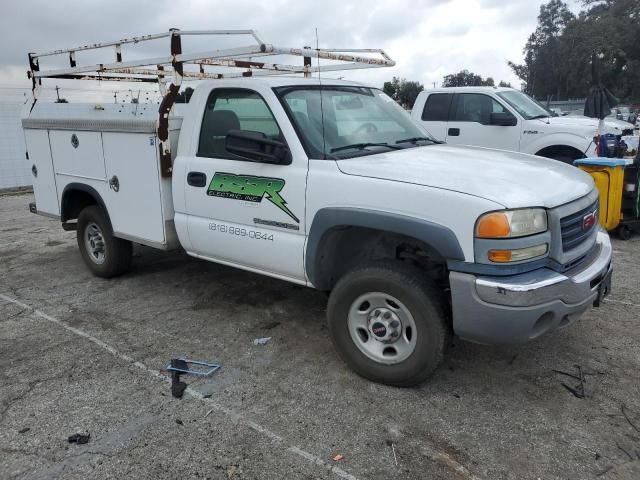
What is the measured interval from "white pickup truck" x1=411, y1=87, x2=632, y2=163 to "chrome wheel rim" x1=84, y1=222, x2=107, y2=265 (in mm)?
5558

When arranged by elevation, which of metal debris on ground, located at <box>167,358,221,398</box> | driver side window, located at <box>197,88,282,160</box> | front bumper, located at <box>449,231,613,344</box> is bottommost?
metal debris on ground, located at <box>167,358,221,398</box>

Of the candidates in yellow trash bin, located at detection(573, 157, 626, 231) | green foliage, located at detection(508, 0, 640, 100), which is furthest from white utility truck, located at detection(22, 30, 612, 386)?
green foliage, located at detection(508, 0, 640, 100)

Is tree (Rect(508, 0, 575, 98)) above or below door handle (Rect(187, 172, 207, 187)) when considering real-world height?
above

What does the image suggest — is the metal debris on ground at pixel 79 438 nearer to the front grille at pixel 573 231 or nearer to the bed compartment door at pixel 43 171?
the front grille at pixel 573 231

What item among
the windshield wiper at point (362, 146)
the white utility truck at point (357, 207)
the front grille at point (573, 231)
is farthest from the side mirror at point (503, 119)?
the front grille at point (573, 231)

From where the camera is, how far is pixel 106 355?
4148 mm

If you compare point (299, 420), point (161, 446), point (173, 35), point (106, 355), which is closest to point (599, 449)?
point (299, 420)

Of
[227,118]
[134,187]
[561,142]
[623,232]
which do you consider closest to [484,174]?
[227,118]

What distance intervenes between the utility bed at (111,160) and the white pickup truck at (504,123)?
547cm

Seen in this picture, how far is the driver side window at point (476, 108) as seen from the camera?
9.27 meters

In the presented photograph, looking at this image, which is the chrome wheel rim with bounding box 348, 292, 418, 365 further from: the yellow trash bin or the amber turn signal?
the yellow trash bin

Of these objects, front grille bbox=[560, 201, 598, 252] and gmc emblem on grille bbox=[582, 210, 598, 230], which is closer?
front grille bbox=[560, 201, 598, 252]

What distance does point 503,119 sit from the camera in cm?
903

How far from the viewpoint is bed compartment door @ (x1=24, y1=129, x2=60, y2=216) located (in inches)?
238
